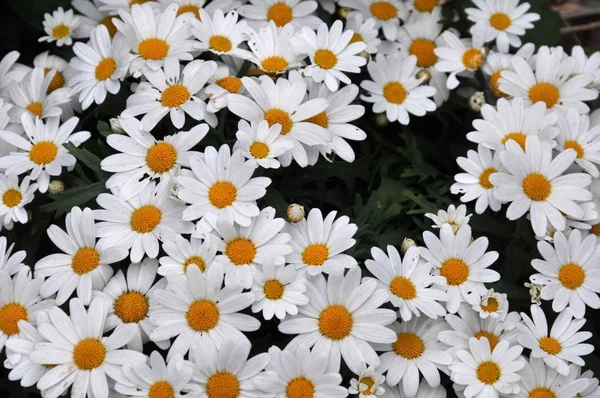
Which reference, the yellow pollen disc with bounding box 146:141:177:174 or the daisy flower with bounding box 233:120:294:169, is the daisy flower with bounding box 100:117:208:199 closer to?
the yellow pollen disc with bounding box 146:141:177:174

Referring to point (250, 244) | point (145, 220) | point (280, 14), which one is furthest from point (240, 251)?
point (280, 14)

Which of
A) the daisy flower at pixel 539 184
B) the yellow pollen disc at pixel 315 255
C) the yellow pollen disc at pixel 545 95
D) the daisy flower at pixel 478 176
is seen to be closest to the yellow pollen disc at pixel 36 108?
the yellow pollen disc at pixel 315 255

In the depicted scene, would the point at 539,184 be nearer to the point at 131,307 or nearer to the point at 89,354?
the point at 131,307

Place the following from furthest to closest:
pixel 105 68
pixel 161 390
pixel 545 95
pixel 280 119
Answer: pixel 545 95 → pixel 105 68 → pixel 280 119 → pixel 161 390

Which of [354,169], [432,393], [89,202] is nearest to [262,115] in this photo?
[354,169]

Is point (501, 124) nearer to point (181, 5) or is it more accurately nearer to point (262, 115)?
point (262, 115)

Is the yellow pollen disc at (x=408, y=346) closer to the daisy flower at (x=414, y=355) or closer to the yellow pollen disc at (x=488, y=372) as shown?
the daisy flower at (x=414, y=355)
